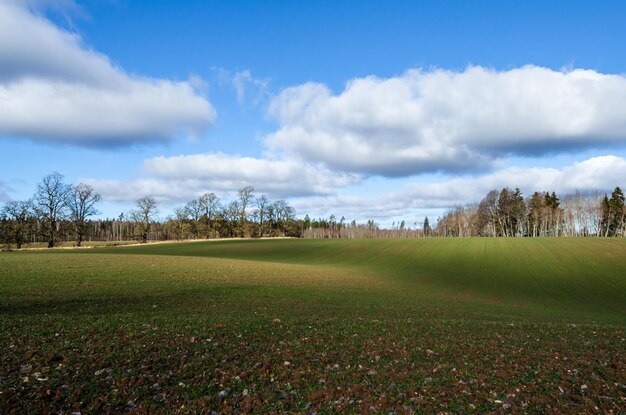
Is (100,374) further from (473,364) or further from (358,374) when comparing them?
(473,364)

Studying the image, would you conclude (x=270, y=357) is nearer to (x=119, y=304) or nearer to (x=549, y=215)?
(x=119, y=304)

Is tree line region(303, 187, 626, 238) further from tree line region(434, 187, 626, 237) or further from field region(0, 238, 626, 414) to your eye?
field region(0, 238, 626, 414)

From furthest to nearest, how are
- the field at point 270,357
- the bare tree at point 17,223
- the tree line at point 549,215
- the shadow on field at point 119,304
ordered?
the tree line at point 549,215
the bare tree at point 17,223
the shadow on field at point 119,304
the field at point 270,357

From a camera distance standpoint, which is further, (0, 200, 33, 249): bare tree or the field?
(0, 200, 33, 249): bare tree

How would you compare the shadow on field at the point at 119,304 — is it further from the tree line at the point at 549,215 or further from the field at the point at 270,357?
the tree line at the point at 549,215

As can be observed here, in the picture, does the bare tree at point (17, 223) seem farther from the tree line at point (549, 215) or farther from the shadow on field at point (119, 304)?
the tree line at point (549, 215)

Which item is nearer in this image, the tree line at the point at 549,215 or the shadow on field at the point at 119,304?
the shadow on field at the point at 119,304

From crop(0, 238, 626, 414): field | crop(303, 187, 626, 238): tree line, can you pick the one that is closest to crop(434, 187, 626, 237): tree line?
crop(303, 187, 626, 238): tree line

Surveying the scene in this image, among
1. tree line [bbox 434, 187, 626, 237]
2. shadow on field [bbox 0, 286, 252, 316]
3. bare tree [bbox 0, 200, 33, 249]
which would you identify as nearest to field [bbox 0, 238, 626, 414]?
shadow on field [bbox 0, 286, 252, 316]

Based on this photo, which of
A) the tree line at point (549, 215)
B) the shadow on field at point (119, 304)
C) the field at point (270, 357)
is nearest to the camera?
the field at point (270, 357)

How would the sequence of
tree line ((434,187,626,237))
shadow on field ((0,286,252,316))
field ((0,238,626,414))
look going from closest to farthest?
field ((0,238,626,414)) → shadow on field ((0,286,252,316)) → tree line ((434,187,626,237))

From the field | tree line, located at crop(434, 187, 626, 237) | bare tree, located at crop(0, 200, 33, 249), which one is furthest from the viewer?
tree line, located at crop(434, 187, 626, 237)

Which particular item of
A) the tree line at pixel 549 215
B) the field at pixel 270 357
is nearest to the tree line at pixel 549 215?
the tree line at pixel 549 215

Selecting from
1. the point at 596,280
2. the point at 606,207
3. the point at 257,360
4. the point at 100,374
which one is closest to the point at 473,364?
the point at 257,360
